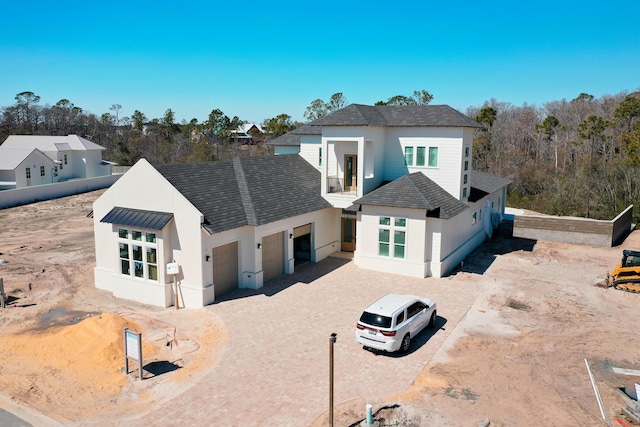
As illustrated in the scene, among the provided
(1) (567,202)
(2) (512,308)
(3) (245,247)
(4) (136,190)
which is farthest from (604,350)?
(1) (567,202)

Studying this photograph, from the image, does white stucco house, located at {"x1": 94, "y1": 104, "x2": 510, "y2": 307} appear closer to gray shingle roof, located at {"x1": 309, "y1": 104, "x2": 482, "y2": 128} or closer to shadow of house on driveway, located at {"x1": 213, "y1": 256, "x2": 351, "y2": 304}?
gray shingle roof, located at {"x1": 309, "y1": 104, "x2": 482, "y2": 128}

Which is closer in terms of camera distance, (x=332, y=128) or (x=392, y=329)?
(x=392, y=329)

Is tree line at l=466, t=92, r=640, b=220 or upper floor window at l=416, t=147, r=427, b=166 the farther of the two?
tree line at l=466, t=92, r=640, b=220

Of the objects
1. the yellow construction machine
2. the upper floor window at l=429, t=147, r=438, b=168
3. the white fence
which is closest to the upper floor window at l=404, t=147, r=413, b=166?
the upper floor window at l=429, t=147, r=438, b=168

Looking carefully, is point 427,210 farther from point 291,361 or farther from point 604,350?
point 291,361

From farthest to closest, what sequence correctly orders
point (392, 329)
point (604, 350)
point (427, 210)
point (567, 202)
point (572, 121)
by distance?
1. point (572, 121)
2. point (567, 202)
3. point (427, 210)
4. point (604, 350)
5. point (392, 329)

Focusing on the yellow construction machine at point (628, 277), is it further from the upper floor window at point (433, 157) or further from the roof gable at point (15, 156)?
the roof gable at point (15, 156)
